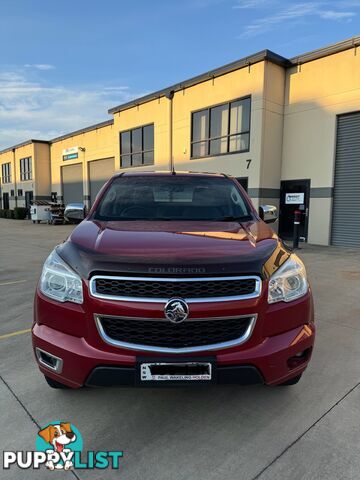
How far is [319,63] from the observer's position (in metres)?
12.4

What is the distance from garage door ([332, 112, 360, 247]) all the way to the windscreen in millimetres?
9822

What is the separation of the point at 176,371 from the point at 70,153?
2942cm

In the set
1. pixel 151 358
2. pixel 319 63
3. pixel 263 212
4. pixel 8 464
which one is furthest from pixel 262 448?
pixel 319 63

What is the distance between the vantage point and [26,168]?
115ft

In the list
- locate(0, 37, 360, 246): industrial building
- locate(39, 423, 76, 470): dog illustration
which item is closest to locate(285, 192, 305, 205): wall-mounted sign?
locate(0, 37, 360, 246): industrial building

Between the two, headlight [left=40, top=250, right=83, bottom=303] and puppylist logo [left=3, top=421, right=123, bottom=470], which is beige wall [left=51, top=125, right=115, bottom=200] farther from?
puppylist logo [left=3, top=421, right=123, bottom=470]

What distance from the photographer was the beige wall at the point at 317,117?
38.5 feet

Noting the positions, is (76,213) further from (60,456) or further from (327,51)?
(327,51)

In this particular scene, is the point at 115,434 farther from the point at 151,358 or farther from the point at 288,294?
the point at 288,294

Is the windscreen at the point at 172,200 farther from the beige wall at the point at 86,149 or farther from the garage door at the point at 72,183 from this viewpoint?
the garage door at the point at 72,183

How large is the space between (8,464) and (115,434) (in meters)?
0.64

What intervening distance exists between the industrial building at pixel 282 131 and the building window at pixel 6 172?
27.7 metres

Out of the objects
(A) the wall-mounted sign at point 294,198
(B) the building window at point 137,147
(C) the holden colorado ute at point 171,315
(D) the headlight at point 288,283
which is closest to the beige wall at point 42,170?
(B) the building window at point 137,147

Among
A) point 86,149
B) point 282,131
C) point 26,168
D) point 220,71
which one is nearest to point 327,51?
point 282,131
